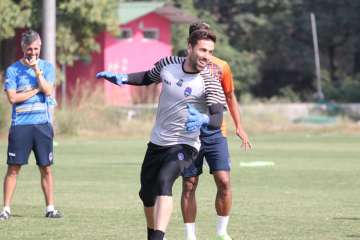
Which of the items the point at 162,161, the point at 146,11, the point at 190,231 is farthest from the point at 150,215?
the point at 146,11

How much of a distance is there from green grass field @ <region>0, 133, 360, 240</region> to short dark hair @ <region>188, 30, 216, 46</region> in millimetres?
2627

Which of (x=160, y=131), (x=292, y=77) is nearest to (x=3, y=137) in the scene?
(x=160, y=131)

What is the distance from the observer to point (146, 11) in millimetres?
54438

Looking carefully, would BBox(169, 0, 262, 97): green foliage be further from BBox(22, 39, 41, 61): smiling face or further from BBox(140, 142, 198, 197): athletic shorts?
BBox(140, 142, 198, 197): athletic shorts

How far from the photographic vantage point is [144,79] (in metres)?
9.55

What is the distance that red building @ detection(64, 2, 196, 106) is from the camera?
52.8 metres

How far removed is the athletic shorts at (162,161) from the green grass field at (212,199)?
148 centimetres

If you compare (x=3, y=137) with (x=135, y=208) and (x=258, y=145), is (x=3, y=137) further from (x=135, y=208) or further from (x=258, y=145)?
(x=135, y=208)


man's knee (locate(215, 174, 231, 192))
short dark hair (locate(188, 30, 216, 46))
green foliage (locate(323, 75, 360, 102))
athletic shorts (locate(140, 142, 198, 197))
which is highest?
short dark hair (locate(188, 30, 216, 46))

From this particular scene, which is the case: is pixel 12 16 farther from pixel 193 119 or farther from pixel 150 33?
pixel 193 119

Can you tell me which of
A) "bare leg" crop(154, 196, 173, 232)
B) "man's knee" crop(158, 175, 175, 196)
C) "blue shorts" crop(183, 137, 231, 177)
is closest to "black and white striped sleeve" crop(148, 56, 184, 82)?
"man's knee" crop(158, 175, 175, 196)

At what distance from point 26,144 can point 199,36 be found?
410 cm

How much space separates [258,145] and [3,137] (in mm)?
7870

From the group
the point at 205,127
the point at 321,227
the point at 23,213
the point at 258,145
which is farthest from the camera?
the point at 258,145
